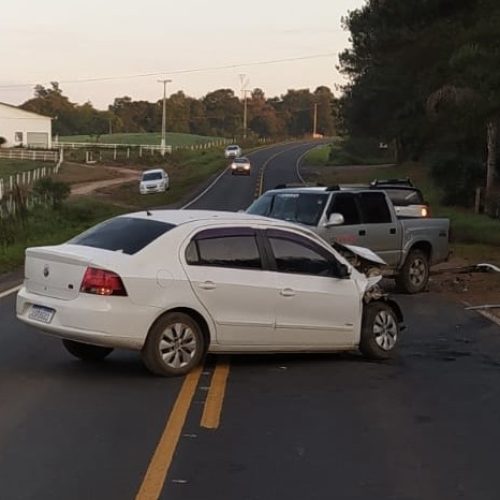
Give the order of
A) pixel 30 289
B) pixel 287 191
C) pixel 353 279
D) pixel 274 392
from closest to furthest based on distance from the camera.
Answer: pixel 274 392, pixel 30 289, pixel 353 279, pixel 287 191

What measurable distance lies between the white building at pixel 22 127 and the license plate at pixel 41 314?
4542 inches

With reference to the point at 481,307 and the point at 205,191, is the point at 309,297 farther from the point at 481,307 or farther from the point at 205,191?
the point at 205,191

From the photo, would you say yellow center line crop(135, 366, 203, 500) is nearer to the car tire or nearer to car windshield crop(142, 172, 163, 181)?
the car tire

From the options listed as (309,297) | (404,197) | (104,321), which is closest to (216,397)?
(104,321)

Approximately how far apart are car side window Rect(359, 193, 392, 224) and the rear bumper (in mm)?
8827

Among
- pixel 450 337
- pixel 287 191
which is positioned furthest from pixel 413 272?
pixel 450 337

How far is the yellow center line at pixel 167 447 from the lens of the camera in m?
5.93

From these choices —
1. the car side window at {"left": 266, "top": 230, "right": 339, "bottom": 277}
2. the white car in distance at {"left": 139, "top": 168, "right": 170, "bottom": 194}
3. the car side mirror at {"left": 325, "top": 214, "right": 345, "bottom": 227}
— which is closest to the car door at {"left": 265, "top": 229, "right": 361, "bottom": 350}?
the car side window at {"left": 266, "top": 230, "right": 339, "bottom": 277}

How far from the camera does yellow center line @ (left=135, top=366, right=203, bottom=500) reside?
5.93 m

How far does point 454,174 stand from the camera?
44.8m

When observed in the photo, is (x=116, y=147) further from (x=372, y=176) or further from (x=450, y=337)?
(x=450, y=337)

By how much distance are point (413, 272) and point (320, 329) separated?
804 cm

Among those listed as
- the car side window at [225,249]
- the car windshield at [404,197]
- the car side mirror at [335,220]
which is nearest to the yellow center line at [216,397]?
the car side window at [225,249]

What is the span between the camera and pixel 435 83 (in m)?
33.6
